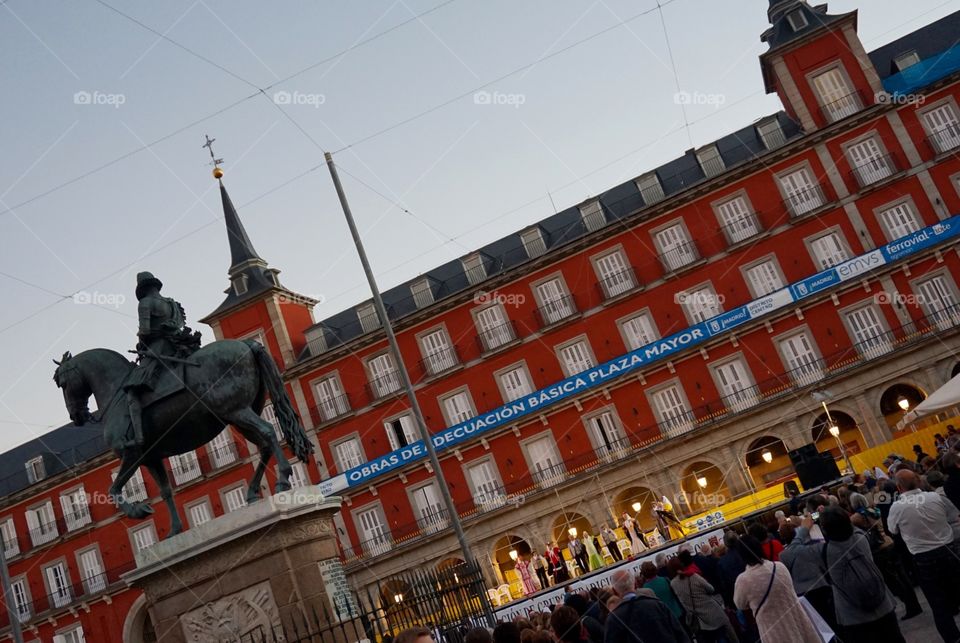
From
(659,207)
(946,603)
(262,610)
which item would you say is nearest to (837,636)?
(946,603)

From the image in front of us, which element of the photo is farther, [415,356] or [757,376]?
[415,356]

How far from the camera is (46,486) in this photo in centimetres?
4212

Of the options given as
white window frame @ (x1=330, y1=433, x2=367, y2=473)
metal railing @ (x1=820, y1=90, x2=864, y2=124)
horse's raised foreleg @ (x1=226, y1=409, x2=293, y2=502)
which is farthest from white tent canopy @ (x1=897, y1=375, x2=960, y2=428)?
white window frame @ (x1=330, y1=433, x2=367, y2=473)

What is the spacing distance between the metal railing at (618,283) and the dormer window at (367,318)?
10284mm

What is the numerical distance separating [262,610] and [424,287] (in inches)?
1214

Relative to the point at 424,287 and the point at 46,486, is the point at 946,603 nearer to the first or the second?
the point at 424,287

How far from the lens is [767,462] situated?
1356 inches

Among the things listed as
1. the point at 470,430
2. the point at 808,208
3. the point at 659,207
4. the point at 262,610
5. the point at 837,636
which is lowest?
the point at 837,636

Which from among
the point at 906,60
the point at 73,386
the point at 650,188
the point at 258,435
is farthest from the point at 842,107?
the point at 73,386

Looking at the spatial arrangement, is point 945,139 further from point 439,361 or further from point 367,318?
point 367,318

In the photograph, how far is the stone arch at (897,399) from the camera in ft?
106

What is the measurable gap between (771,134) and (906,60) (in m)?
7.31

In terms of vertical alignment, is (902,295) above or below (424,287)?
below

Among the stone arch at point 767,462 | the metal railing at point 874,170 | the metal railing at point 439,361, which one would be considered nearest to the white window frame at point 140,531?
the metal railing at point 439,361
